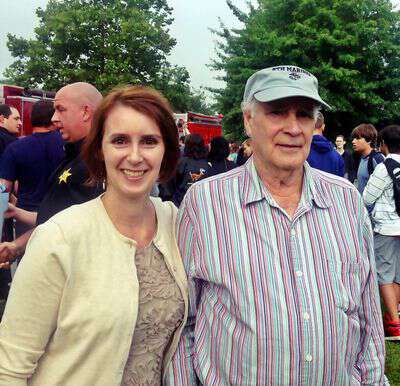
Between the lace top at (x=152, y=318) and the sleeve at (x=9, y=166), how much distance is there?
3175 mm

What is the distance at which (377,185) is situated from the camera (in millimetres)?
4824

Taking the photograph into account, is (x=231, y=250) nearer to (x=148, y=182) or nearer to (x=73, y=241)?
(x=148, y=182)

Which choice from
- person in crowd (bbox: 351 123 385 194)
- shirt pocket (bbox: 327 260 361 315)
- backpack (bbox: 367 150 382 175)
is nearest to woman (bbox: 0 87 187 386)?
shirt pocket (bbox: 327 260 361 315)

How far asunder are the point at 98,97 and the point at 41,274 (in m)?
1.89

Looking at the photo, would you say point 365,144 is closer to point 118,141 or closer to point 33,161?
point 33,161

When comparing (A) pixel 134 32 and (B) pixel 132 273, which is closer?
(B) pixel 132 273

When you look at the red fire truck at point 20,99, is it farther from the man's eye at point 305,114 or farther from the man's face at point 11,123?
the man's eye at point 305,114

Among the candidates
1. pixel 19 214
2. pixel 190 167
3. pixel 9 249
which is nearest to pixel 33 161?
pixel 19 214

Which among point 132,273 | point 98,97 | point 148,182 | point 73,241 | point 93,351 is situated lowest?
point 93,351

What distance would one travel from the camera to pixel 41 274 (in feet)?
5.39

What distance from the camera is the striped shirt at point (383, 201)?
479cm

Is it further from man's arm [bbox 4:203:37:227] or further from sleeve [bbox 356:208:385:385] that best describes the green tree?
sleeve [bbox 356:208:385:385]

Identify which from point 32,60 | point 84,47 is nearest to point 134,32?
point 84,47

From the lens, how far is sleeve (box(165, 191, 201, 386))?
6.35ft
